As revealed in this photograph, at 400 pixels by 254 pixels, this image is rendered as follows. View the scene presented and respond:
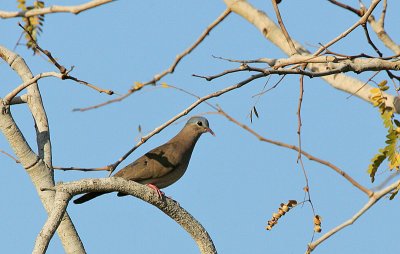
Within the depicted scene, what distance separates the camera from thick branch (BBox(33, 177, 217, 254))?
18.8 ft

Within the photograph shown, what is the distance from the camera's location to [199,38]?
17.9 feet

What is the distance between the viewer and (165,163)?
9.42m

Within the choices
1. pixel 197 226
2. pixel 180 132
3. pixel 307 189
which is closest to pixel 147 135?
pixel 197 226

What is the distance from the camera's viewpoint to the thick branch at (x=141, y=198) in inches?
226

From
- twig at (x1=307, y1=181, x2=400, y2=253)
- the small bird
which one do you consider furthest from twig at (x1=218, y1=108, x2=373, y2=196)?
the small bird

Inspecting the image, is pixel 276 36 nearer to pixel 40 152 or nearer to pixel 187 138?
pixel 187 138

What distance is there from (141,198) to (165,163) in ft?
9.17

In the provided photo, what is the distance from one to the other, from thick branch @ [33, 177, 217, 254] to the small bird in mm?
2144

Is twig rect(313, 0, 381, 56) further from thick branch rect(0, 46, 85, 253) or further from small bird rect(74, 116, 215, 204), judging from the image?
small bird rect(74, 116, 215, 204)

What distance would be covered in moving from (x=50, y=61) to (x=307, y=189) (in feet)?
6.58

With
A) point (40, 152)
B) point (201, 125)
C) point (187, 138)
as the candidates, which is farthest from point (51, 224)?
point (201, 125)

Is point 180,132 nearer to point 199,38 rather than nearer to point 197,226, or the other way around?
point 197,226

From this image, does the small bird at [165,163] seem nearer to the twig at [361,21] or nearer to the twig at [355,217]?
the twig at [361,21]

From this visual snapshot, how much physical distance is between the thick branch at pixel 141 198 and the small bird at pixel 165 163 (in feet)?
7.03
